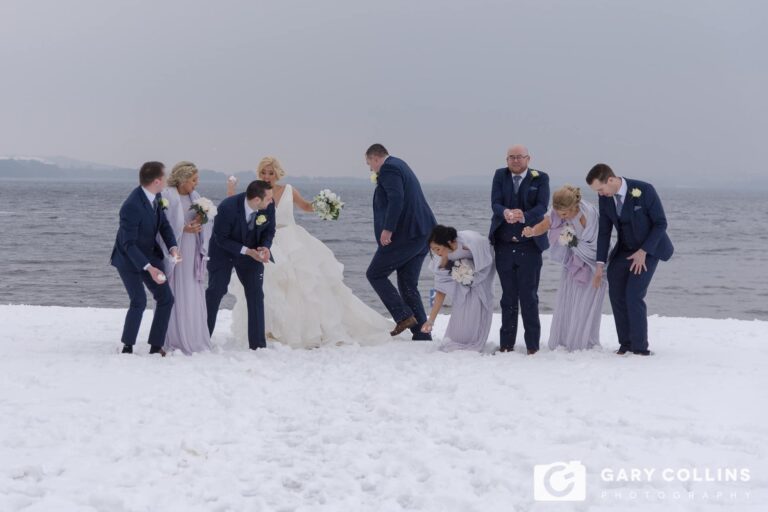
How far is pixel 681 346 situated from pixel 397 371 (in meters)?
3.62

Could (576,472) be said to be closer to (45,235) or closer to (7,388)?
(7,388)

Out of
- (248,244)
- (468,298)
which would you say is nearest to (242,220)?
(248,244)

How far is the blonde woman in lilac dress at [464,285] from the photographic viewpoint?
27.5ft

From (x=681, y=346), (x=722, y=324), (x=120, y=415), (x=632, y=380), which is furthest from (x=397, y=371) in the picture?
(x=722, y=324)

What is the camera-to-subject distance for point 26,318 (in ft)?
37.1

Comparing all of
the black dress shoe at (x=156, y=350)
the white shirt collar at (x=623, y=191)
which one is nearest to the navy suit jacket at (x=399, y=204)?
the white shirt collar at (x=623, y=191)

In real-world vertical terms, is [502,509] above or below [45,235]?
above

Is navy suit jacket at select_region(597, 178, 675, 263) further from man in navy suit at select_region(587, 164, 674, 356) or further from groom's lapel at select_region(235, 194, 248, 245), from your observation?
groom's lapel at select_region(235, 194, 248, 245)

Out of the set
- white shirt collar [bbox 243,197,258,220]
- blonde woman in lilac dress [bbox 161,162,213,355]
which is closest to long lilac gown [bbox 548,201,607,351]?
white shirt collar [bbox 243,197,258,220]

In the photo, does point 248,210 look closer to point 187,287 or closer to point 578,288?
point 187,287

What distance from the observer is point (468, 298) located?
860 centimetres

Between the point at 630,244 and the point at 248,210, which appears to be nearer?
the point at 630,244

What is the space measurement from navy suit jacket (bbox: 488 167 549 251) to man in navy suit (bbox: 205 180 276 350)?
7.64ft

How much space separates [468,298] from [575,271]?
1.14 m
